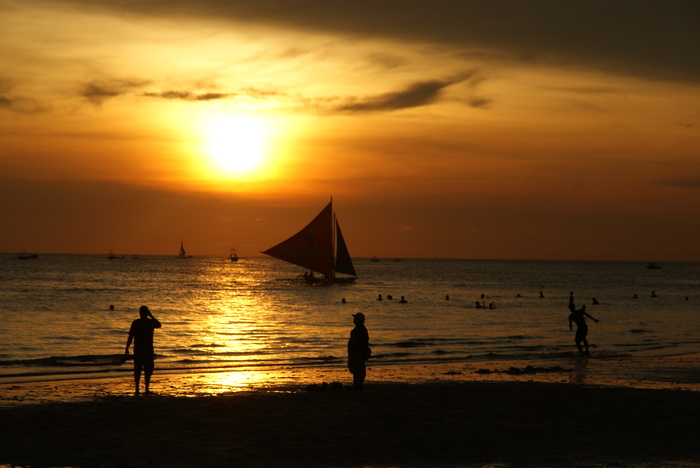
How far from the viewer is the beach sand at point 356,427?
39.7ft

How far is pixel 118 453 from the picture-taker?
12.3 m

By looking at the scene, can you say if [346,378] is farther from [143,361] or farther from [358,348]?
[143,361]

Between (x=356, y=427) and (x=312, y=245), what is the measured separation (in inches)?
3159

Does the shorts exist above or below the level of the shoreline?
above

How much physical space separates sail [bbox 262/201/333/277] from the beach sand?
241 ft

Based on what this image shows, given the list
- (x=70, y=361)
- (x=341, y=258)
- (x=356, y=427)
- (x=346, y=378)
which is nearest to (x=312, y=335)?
(x=70, y=361)

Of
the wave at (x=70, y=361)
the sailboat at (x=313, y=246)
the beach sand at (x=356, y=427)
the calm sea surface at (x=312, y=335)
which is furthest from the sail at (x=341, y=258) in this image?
the beach sand at (x=356, y=427)

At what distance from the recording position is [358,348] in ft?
60.8

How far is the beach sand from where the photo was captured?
476 inches

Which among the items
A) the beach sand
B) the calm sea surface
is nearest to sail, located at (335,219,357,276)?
the calm sea surface

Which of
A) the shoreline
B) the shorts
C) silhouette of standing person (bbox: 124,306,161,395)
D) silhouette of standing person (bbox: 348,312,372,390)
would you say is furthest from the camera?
the shoreline

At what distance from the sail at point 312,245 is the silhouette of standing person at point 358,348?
7396 centimetres

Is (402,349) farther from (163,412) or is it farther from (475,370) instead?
(163,412)

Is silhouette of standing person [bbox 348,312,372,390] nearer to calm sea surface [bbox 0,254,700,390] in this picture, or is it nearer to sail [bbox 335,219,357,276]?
calm sea surface [bbox 0,254,700,390]
